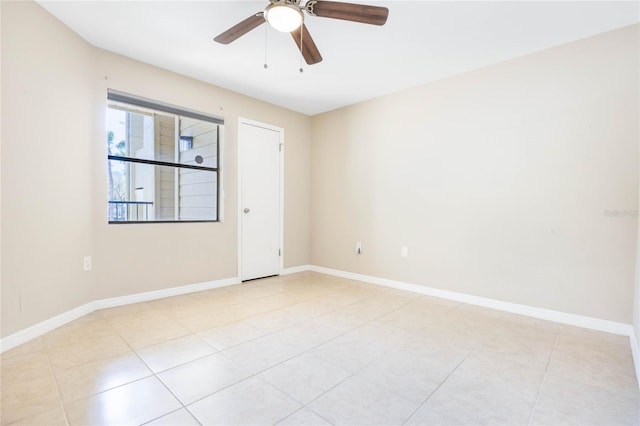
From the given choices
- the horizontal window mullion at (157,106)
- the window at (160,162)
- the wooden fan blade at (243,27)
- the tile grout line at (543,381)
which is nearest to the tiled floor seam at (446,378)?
the tile grout line at (543,381)

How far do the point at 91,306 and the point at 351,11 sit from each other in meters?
3.22

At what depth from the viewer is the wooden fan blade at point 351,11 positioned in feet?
5.70

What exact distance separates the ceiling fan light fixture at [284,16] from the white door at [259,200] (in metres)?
2.18

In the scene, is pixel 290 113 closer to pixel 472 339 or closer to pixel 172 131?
pixel 172 131

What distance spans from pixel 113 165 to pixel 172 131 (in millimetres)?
877

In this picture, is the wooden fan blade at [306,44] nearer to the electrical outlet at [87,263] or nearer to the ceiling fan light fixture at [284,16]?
the ceiling fan light fixture at [284,16]

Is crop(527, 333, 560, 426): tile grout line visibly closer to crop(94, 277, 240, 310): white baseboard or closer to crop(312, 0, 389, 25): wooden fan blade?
crop(312, 0, 389, 25): wooden fan blade

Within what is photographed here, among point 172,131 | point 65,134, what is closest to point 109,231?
point 65,134

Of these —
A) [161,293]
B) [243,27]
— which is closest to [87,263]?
[161,293]

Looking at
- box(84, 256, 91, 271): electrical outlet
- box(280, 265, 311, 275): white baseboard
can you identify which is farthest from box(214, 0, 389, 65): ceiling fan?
box(280, 265, 311, 275): white baseboard

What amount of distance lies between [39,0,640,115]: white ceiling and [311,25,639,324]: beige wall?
0.29m

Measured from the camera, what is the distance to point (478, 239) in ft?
10.0

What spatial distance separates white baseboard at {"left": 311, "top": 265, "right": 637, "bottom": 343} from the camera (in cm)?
237

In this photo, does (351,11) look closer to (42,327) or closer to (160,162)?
(160,162)
